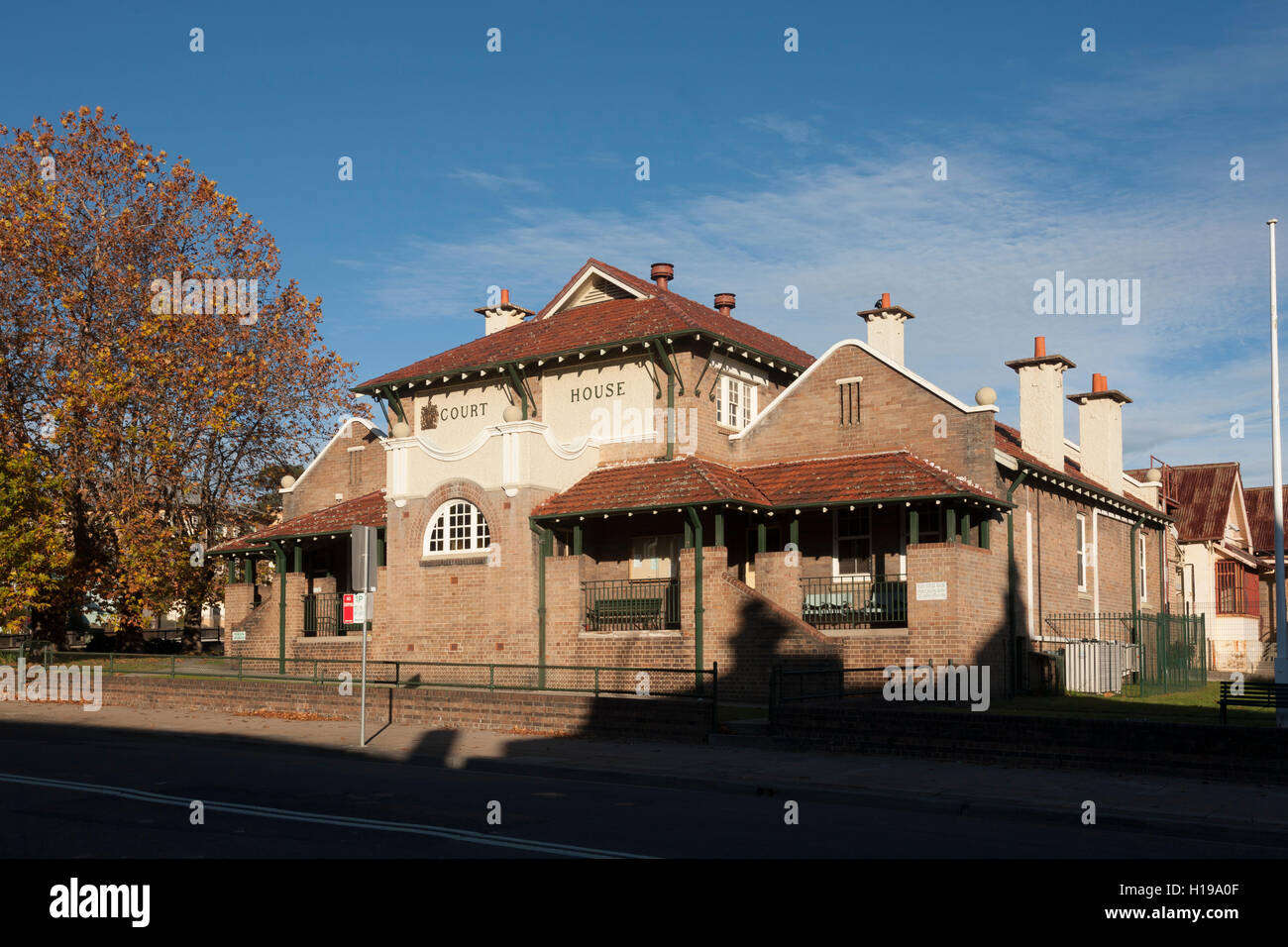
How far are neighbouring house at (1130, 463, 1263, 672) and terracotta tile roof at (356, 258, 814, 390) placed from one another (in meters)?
17.2

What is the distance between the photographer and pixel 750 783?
48.6 ft

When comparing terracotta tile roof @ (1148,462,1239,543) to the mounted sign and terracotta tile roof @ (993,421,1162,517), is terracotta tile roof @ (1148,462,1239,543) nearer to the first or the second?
terracotta tile roof @ (993,421,1162,517)

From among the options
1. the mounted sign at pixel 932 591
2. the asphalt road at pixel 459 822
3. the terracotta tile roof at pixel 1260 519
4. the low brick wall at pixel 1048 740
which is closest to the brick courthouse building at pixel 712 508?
the mounted sign at pixel 932 591

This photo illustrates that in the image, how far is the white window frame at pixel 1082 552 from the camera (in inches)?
1214

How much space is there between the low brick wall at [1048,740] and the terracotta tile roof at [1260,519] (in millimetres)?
36401

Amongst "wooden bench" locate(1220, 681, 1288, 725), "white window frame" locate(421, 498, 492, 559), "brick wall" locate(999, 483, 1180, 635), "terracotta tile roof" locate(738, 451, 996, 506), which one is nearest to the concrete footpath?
"wooden bench" locate(1220, 681, 1288, 725)

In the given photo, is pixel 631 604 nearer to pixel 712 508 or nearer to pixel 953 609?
pixel 712 508

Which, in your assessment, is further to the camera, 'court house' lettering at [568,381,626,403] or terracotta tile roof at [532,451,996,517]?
'court house' lettering at [568,381,626,403]

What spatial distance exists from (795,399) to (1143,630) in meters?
10.1

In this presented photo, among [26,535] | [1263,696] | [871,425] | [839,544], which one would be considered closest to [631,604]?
[839,544]

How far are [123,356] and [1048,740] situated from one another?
28.7 m

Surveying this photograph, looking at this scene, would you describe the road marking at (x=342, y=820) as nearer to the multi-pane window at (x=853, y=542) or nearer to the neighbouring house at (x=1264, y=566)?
the multi-pane window at (x=853, y=542)

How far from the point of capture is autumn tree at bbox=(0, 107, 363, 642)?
112ft

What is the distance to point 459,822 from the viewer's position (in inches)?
460
